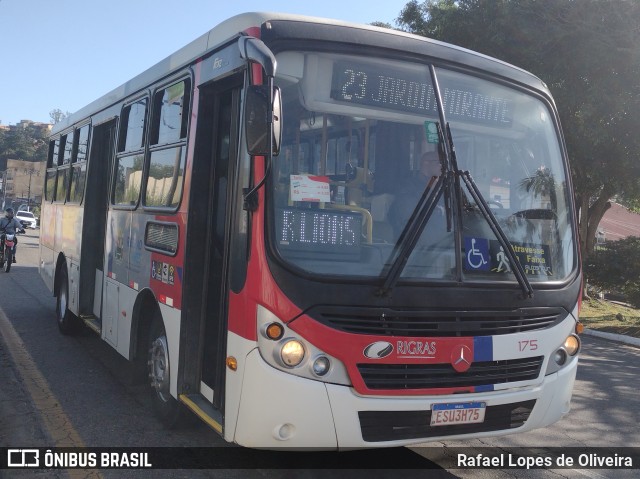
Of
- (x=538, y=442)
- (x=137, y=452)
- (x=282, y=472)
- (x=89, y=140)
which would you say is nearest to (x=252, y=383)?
(x=282, y=472)

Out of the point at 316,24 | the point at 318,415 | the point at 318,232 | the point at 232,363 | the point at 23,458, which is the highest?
the point at 316,24

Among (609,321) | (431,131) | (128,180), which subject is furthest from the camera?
(609,321)

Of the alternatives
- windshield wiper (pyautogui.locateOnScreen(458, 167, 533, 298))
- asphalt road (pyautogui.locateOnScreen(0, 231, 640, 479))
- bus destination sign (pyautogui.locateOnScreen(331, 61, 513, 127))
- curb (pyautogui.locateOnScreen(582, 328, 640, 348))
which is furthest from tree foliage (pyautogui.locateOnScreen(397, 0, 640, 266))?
windshield wiper (pyautogui.locateOnScreen(458, 167, 533, 298))

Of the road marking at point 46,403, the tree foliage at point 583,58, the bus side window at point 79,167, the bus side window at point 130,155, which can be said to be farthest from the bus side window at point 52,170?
the tree foliage at point 583,58

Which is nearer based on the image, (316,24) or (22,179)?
(316,24)

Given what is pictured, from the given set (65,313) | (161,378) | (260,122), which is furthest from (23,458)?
(65,313)

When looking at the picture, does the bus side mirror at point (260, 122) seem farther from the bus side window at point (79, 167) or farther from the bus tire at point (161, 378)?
the bus side window at point (79, 167)

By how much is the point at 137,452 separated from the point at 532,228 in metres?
3.22

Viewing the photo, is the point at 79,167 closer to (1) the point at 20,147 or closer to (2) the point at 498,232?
(2) the point at 498,232

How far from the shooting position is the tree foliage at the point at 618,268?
577 inches

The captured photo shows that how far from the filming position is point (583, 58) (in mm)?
13547

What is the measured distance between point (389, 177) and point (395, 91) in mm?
570

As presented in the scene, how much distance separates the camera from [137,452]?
15.9 feet

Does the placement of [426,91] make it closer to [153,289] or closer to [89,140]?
[153,289]
